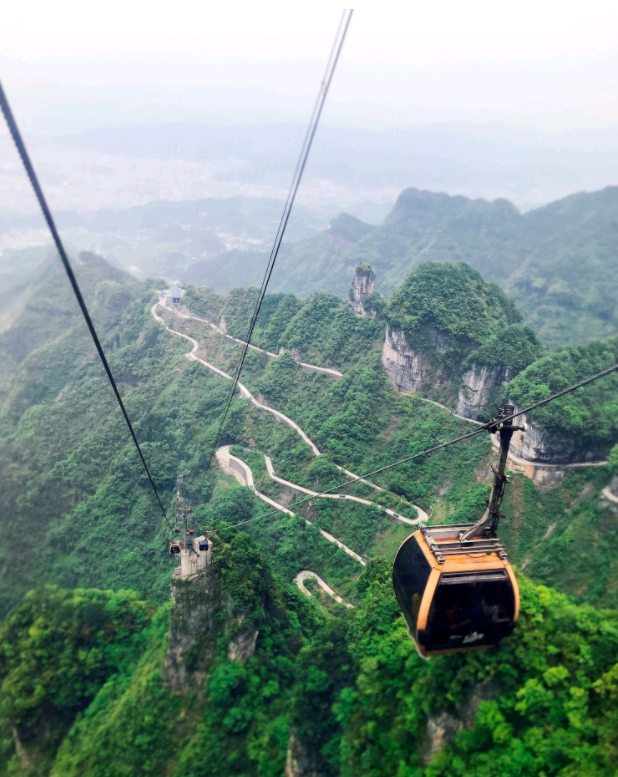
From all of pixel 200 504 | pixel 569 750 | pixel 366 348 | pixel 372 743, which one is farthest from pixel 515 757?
pixel 366 348

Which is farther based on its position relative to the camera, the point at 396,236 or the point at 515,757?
the point at 396,236

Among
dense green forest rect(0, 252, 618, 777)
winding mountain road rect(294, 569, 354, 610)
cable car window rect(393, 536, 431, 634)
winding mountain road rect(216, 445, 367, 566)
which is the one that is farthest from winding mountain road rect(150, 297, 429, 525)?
cable car window rect(393, 536, 431, 634)

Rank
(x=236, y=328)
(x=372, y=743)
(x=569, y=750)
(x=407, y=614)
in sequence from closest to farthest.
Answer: (x=407, y=614)
(x=569, y=750)
(x=372, y=743)
(x=236, y=328)

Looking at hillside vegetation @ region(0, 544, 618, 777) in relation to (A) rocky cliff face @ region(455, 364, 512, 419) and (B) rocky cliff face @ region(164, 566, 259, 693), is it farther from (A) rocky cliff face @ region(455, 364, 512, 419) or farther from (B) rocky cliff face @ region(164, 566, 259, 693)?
(A) rocky cliff face @ region(455, 364, 512, 419)

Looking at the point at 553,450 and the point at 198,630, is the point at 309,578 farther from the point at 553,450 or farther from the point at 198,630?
the point at 553,450

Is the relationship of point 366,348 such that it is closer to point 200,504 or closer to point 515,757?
point 200,504

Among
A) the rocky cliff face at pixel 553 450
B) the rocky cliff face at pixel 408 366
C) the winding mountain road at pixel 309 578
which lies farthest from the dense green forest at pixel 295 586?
the rocky cliff face at pixel 408 366
